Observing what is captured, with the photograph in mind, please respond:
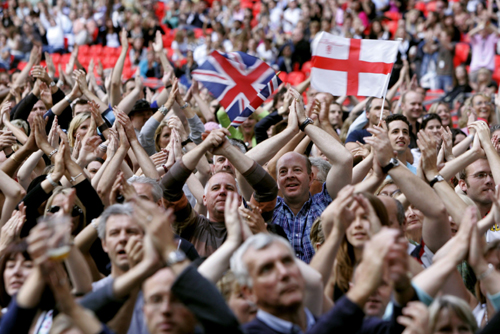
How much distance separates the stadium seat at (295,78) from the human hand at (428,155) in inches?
400

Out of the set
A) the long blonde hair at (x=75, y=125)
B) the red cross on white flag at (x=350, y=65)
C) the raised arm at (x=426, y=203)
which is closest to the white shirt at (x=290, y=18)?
the red cross on white flag at (x=350, y=65)

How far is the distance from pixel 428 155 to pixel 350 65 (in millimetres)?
Result: 2798

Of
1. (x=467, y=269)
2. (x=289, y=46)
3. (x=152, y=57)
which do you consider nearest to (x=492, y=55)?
(x=289, y=46)

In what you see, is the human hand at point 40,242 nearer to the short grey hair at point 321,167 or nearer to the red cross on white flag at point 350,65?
the short grey hair at point 321,167

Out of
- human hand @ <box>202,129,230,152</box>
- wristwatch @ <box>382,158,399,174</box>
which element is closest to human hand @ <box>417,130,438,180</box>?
wristwatch @ <box>382,158,399,174</box>

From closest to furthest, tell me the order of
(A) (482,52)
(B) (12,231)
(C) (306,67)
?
1. (B) (12,231)
2. (A) (482,52)
3. (C) (306,67)

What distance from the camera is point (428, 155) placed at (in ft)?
14.8

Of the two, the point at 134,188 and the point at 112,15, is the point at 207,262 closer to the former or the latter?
the point at 134,188

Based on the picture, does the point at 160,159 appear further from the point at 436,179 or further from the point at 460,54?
the point at 460,54

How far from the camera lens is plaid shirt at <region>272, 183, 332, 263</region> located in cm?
498

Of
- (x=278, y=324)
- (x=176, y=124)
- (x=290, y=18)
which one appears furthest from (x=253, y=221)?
(x=290, y=18)

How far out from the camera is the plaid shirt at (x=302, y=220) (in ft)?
16.3

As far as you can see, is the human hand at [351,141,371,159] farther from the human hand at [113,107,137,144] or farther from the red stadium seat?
the red stadium seat

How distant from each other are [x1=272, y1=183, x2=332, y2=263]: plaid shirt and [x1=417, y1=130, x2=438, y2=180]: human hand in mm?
1020
